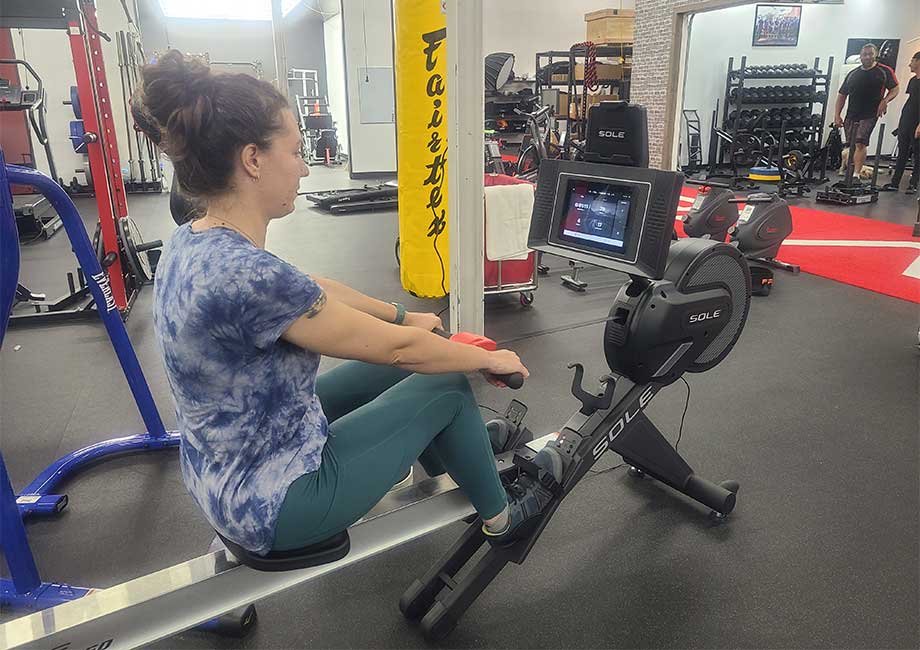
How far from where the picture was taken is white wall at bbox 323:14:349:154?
12479 mm

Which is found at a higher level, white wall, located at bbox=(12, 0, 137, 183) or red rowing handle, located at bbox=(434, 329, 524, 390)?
white wall, located at bbox=(12, 0, 137, 183)

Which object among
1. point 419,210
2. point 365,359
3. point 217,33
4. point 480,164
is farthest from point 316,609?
point 217,33

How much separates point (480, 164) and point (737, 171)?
7.77 meters

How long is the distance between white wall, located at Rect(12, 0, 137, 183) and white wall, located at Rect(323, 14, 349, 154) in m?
4.10

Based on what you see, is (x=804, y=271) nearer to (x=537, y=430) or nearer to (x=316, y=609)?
(x=537, y=430)

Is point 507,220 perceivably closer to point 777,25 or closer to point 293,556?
point 293,556

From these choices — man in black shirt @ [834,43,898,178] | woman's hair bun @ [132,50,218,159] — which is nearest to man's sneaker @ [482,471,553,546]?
woman's hair bun @ [132,50,218,159]

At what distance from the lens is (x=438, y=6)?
378cm

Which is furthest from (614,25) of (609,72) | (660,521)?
(660,521)

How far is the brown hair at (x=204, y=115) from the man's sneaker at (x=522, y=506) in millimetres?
1034

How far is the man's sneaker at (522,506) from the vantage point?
1612mm

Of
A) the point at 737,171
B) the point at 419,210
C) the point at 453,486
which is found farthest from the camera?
the point at 737,171

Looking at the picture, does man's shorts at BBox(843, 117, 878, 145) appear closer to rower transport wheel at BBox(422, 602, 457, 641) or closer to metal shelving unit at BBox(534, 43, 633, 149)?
metal shelving unit at BBox(534, 43, 633, 149)

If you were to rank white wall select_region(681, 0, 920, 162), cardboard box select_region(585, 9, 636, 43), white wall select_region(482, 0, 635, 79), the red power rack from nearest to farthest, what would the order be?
the red power rack
white wall select_region(681, 0, 920, 162)
cardboard box select_region(585, 9, 636, 43)
white wall select_region(482, 0, 635, 79)
